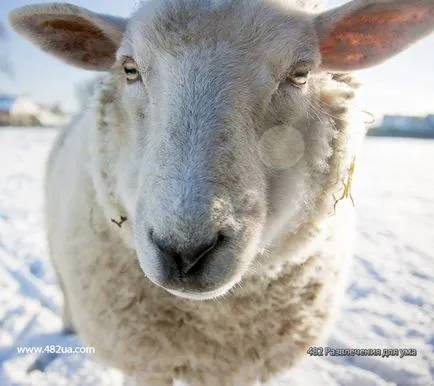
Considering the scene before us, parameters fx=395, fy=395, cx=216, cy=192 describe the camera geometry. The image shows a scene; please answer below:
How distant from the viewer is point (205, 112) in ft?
3.84

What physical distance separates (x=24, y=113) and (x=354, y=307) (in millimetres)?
22372

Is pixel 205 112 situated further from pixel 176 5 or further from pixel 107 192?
pixel 107 192

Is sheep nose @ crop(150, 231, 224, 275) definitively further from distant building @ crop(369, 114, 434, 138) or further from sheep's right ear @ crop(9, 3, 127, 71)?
distant building @ crop(369, 114, 434, 138)

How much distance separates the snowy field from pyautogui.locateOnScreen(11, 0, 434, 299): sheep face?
152cm

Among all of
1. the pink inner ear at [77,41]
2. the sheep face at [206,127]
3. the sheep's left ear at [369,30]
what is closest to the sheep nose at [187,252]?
the sheep face at [206,127]

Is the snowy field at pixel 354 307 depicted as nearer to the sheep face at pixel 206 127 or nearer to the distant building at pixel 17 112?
the sheep face at pixel 206 127

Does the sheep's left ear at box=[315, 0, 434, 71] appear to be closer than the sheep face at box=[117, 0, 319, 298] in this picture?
No

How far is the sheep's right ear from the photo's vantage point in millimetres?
1457

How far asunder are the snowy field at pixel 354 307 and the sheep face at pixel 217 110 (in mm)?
1520

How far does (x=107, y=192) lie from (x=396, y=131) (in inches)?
794

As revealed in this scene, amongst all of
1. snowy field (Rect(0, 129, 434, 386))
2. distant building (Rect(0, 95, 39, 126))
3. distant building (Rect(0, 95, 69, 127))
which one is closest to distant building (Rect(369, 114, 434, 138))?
snowy field (Rect(0, 129, 434, 386))

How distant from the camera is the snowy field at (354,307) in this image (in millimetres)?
2477

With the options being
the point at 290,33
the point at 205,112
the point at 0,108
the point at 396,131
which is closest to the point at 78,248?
the point at 205,112

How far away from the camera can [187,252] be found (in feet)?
3.17
